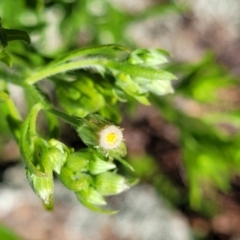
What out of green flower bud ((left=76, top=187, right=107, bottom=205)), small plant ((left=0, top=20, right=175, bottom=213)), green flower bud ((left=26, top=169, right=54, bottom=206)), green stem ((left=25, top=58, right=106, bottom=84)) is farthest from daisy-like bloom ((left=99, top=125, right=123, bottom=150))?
green stem ((left=25, top=58, right=106, bottom=84))

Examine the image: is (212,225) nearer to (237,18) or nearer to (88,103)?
(237,18)

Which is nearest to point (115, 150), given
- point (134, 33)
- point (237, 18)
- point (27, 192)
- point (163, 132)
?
point (27, 192)

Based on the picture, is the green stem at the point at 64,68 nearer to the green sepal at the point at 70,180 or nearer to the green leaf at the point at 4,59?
the green leaf at the point at 4,59

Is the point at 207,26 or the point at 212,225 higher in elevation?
the point at 207,26

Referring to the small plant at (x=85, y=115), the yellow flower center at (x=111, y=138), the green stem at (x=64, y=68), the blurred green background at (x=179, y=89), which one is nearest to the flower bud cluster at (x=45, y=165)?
the small plant at (x=85, y=115)

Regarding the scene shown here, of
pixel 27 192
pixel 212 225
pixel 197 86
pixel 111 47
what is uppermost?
pixel 111 47

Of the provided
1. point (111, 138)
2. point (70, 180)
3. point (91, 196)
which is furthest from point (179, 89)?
point (111, 138)

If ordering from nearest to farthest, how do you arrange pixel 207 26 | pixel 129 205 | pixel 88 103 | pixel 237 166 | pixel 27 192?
pixel 88 103 < pixel 237 166 < pixel 27 192 < pixel 129 205 < pixel 207 26

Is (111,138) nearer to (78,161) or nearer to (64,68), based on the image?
(78,161)
